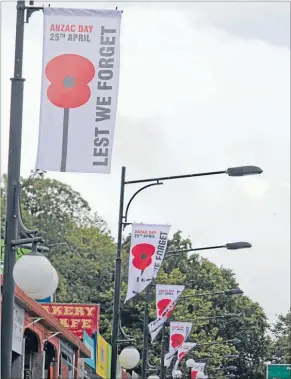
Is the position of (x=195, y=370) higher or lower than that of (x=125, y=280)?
lower

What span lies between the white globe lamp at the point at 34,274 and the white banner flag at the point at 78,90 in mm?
1542

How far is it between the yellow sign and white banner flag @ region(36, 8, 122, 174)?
3494 centimetres

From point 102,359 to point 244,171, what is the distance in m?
29.9

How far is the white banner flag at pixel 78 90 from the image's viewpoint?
1603cm

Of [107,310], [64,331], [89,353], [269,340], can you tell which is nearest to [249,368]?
[269,340]

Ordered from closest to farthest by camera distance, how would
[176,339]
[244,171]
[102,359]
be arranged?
[244,171] → [176,339] → [102,359]

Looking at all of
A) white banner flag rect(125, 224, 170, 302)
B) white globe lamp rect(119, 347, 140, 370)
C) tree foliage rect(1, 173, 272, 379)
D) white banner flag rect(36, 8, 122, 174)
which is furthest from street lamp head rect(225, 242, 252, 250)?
tree foliage rect(1, 173, 272, 379)

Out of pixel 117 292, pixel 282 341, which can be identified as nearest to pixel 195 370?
pixel 282 341

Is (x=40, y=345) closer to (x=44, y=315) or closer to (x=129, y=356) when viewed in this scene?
(x=44, y=315)

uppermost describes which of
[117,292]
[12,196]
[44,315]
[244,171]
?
[244,171]

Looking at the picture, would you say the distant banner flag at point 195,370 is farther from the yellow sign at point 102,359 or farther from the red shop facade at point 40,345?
the red shop facade at point 40,345

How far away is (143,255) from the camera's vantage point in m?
30.0

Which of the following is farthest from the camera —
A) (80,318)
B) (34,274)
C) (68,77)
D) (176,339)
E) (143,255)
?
(80,318)

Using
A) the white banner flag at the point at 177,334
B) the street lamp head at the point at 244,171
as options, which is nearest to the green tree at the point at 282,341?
the white banner flag at the point at 177,334
